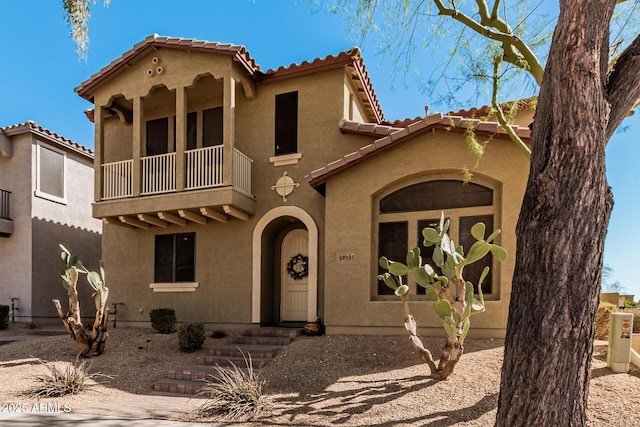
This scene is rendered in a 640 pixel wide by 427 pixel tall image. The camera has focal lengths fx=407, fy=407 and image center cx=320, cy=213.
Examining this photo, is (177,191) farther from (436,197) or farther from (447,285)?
(447,285)

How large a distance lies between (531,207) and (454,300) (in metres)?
3.28

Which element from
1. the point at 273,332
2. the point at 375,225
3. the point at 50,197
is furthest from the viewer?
the point at 50,197

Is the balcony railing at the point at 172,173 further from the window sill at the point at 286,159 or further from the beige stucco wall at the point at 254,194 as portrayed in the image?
the window sill at the point at 286,159

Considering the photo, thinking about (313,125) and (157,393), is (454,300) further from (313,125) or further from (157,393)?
(313,125)

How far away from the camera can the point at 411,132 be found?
31.4 ft

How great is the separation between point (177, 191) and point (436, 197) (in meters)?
6.95

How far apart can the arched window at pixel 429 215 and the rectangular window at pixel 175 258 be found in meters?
6.06

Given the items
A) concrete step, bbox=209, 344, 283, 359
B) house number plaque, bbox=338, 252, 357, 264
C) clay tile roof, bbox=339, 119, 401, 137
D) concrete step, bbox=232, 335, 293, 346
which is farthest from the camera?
clay tile roof, bbox=339, 119, 401, 137

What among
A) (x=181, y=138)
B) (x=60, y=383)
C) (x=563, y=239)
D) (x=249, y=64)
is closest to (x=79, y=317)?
(x=60, y=383)

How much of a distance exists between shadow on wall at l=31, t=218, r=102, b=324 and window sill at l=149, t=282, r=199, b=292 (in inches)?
223

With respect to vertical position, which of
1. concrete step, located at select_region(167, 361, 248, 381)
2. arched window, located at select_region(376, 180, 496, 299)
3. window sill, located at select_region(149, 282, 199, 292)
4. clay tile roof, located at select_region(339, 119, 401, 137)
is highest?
clay tile roof, located at select_region(339, 119, 401, 137)

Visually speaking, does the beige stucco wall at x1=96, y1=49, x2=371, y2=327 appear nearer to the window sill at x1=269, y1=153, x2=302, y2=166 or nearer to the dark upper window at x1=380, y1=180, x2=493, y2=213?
the window sill at x1=269, y1=153, x2=302, y2=166

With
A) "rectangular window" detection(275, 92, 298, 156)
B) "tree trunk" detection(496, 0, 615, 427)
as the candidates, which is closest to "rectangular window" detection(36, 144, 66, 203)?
"rectangular window" detection(275, 92, 298, 156)

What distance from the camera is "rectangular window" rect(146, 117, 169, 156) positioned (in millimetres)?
13570
